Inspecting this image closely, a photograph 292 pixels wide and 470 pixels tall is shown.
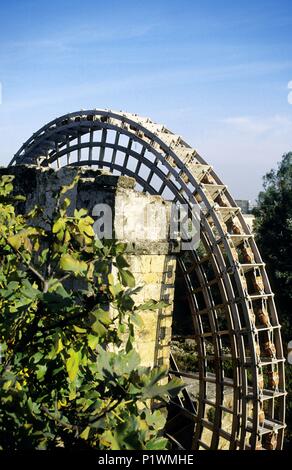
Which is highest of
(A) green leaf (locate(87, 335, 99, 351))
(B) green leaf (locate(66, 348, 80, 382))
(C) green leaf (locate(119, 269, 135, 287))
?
(C) green leaf (locate(119, 269, 135, 287))

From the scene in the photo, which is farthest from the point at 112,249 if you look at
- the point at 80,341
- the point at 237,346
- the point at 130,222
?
the point at 237,346

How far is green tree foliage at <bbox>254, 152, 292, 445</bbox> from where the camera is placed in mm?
19000

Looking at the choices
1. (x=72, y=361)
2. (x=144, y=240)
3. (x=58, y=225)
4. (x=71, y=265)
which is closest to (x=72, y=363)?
(x=72, y=361)

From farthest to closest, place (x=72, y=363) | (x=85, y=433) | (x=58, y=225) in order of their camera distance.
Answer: (x=58, y=225) < (x=72, y=363) < (x=85, y=433)

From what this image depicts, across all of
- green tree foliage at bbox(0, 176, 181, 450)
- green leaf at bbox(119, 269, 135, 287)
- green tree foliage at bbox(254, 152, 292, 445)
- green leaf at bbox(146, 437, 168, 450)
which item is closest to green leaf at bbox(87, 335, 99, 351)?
green tree foliage at bbox(0, 176, 181, 450)

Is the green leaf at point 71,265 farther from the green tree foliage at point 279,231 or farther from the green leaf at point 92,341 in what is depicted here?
the green tree foliage at point 279,231

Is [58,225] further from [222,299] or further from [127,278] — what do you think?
[222,299]

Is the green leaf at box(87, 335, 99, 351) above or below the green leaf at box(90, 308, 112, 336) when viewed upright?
below

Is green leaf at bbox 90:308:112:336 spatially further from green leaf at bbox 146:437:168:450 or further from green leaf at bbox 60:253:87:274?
green leaf at bbox 146:437:168:450

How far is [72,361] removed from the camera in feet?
7.11

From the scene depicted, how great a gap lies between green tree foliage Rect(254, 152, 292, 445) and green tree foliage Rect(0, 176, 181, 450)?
52.4 ft

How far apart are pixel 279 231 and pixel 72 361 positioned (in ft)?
63.6
